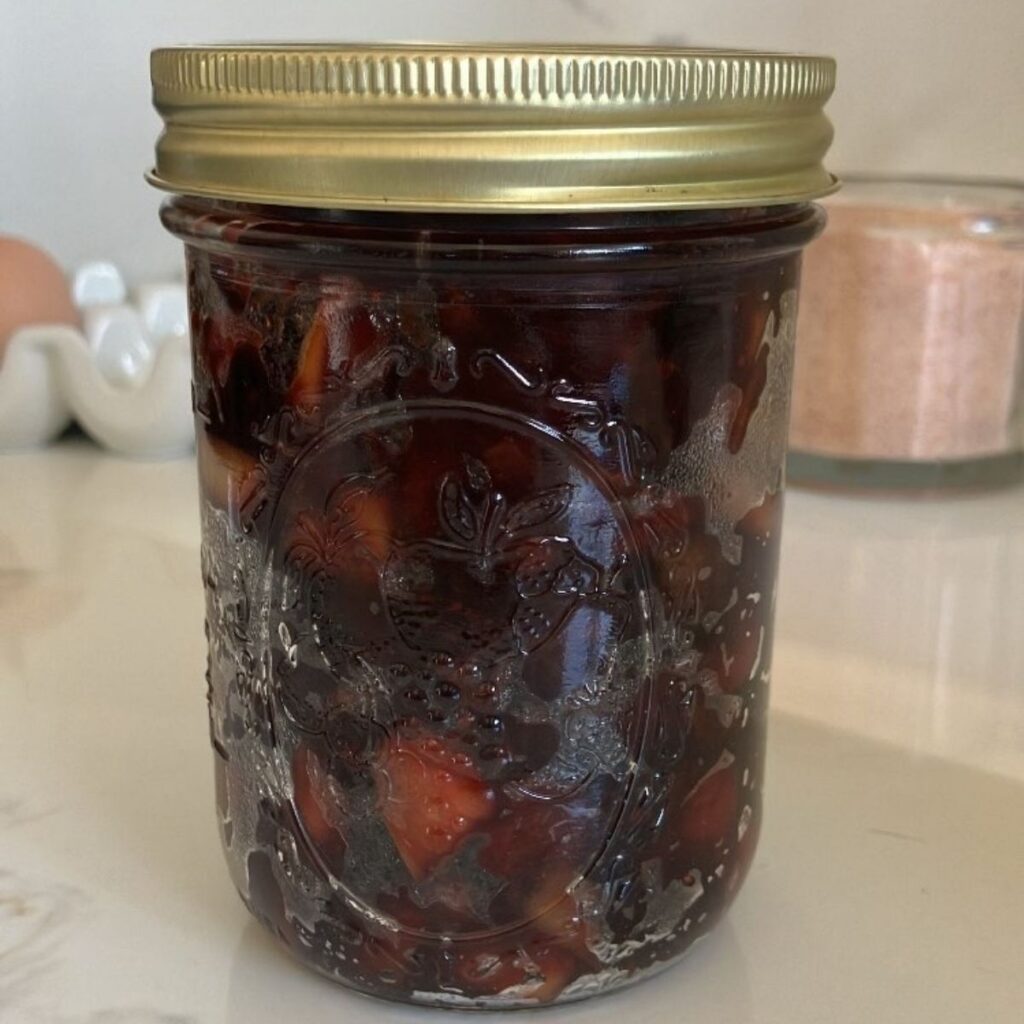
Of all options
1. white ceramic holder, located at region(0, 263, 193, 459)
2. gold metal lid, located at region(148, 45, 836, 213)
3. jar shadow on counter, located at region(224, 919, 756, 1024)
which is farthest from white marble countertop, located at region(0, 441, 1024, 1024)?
gold metal lid, located at region(148, 45, 836, 213)

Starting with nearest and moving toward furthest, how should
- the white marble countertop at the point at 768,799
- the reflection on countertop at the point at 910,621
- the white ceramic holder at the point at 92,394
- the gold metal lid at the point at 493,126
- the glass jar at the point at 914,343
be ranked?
the gold metal lid at the point at 493,126 < the white marble countertop at the point at 768,799 < the reflection on countertop at the point at 910,621 < the glass jar at the point at 914,343 < the white ceramic holder at the point at 92,394

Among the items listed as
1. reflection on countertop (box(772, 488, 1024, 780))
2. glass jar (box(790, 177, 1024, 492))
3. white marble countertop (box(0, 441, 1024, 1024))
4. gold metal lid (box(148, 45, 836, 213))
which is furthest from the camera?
glass jar (box(790, 177, 1024, 492))

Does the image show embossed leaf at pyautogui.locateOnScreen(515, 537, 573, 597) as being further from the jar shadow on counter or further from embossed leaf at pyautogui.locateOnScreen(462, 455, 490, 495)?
the jar shadow on counter

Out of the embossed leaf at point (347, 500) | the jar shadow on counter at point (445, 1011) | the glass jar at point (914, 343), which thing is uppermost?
the embossed leaf at point (347, 500)

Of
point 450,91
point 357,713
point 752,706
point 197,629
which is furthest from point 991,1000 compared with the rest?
point 197,629

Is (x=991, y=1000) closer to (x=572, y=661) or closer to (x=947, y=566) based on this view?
(x=572, y=661)

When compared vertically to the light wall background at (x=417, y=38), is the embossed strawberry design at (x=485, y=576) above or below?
below

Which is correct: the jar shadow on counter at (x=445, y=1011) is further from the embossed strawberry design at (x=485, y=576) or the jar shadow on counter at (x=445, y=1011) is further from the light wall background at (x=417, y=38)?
the light wall background at (x=417, y=38)

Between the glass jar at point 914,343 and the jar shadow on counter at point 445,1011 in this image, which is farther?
the glass jar at point 914,343

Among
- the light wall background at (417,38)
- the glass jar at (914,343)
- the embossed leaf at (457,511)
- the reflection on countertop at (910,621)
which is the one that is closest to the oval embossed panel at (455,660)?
the embossed leaf at (457,511)
